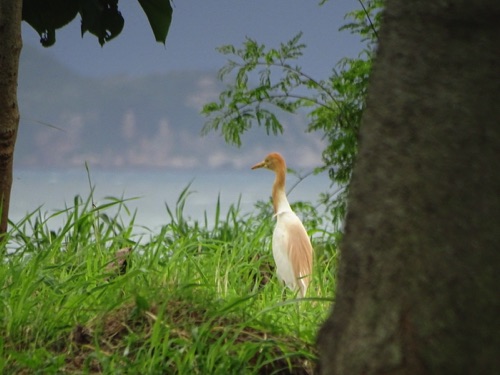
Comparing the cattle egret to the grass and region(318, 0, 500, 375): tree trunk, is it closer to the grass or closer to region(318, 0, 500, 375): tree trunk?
the grass

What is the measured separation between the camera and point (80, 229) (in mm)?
5023

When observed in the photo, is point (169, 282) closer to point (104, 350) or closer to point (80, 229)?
point (104, 350)

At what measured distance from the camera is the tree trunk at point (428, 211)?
7.65ft

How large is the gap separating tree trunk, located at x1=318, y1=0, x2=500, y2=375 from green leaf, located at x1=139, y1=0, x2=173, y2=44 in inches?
155

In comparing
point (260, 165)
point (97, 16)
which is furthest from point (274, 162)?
point (97, 16)

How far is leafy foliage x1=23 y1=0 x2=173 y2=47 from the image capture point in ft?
20.2

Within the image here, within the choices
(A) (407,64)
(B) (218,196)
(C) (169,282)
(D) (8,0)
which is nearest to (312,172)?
(B) (218,196)

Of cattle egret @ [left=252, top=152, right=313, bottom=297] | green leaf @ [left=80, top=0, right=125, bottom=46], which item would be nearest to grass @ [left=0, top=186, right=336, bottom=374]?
cattle egret @ [left=252, top=152, right=313, bottom=297]

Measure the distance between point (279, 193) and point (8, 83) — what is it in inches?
67.5

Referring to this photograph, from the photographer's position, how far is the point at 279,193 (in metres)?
5.60

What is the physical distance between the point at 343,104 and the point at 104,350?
3.90m

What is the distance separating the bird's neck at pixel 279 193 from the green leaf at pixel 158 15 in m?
1.40

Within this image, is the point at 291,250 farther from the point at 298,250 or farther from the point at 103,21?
the point at 103,21

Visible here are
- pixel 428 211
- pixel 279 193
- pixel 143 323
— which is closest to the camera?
pixel 428 211
